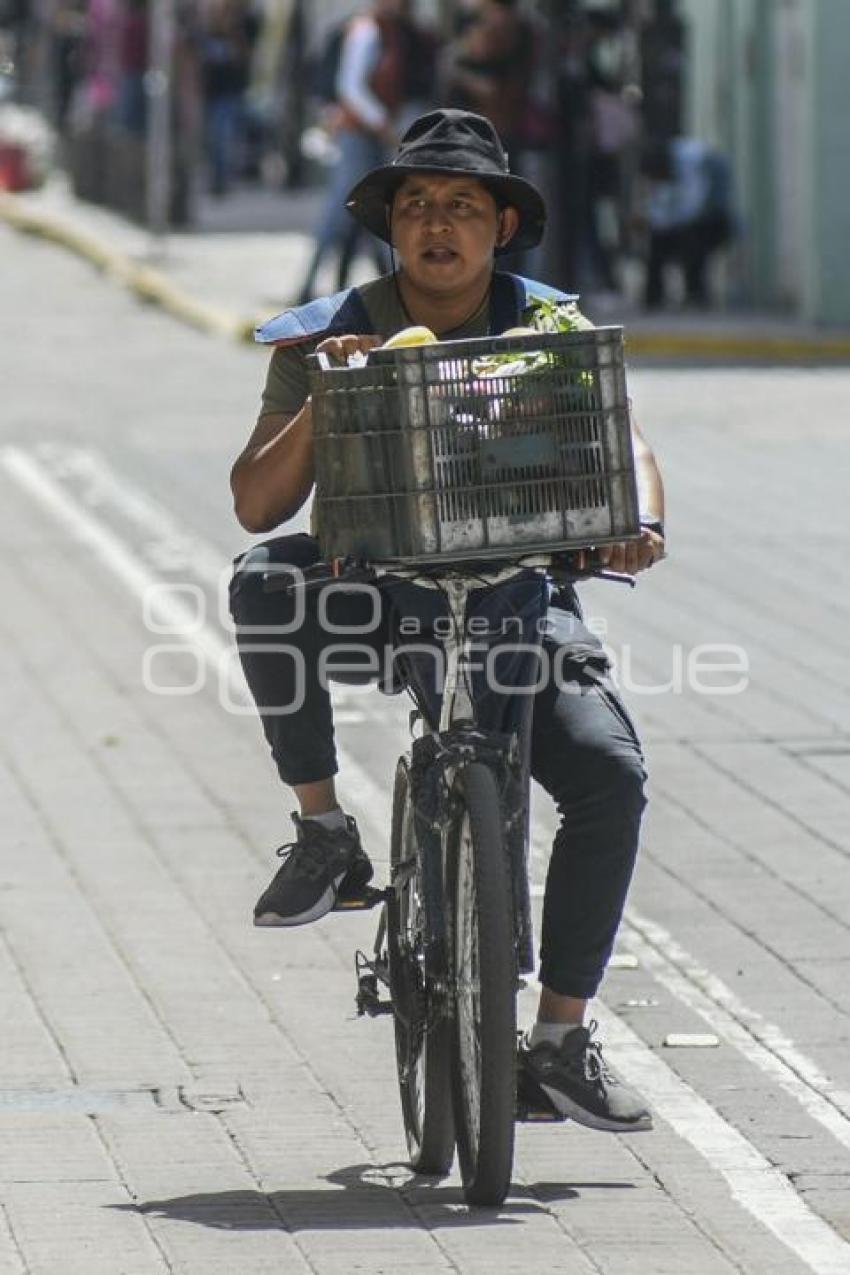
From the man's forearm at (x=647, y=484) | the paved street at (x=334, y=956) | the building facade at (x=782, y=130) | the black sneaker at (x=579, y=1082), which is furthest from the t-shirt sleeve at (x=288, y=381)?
the building facade at (x=782, y=130)

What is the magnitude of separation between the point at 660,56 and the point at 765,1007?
15.4 metres

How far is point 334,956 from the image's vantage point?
306 inches

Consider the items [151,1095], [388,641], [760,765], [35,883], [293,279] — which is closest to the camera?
[388,641]

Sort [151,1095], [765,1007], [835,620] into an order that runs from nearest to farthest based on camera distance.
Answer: [151,1095], [765,1007], [835,620]

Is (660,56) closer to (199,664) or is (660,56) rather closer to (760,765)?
(199,664)

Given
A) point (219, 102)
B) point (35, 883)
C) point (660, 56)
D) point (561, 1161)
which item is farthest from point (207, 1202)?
point (219, 102)

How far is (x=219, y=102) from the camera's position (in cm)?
A: 3544

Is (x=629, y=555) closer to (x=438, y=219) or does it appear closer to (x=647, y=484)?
(x=647, y=484)

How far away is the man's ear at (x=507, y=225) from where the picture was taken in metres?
6.05

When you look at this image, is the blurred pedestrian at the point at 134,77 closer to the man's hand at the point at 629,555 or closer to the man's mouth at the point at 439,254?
the man's mouth at the point at 439,254

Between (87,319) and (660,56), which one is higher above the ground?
(660,56)

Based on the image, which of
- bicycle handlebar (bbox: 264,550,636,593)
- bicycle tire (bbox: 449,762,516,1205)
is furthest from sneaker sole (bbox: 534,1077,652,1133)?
bicycle handlebar (bbox: 264,550,636,593)

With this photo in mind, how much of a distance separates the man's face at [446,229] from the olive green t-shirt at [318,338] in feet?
0.35

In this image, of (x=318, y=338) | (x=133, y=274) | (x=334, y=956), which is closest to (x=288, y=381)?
(x=318, y=338)
